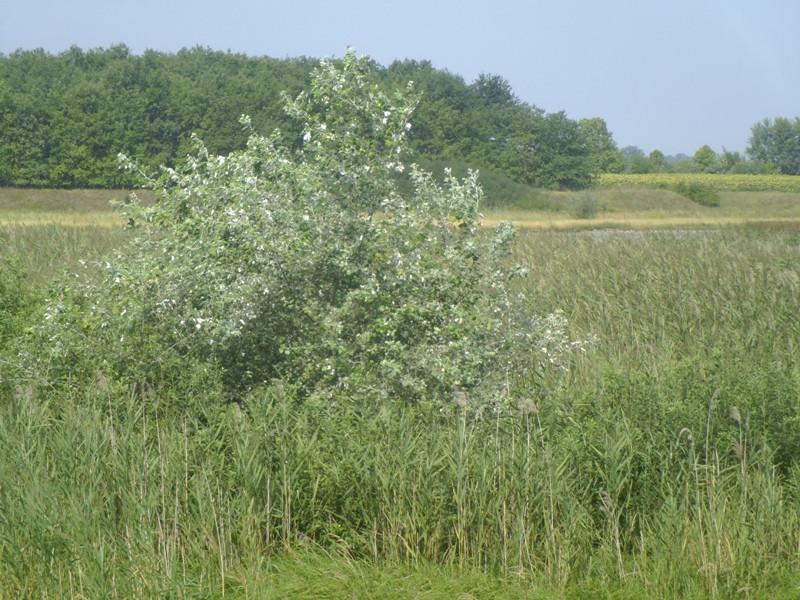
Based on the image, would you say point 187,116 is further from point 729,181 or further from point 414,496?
point 414,496

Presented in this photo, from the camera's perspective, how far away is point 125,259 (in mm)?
6840

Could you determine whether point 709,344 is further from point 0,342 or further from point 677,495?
point 0,342

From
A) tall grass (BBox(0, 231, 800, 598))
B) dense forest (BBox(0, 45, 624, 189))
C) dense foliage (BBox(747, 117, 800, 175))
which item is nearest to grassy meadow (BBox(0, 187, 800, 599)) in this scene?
tall grass (BBox(0, 231, 800, 598))

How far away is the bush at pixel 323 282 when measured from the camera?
597cm

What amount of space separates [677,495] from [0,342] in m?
5.61

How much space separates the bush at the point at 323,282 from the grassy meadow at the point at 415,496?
394 millimetres

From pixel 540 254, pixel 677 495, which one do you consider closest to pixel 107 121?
pixel 540 254

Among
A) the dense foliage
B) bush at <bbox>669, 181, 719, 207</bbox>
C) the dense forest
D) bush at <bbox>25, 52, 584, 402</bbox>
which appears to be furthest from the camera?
the dense foliage

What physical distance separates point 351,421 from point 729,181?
252 feet

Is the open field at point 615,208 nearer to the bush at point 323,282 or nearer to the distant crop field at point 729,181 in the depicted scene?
the distant crop field at point 729,181

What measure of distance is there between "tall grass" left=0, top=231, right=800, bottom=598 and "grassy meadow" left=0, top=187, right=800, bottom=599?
15 millimetres

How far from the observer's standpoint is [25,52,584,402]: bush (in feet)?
19.6

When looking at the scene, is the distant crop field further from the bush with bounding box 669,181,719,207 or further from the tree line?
the tree line

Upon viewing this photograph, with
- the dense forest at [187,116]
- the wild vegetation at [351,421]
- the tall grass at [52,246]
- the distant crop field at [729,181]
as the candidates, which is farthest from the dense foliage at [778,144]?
the wild vegetation at [351,421]
